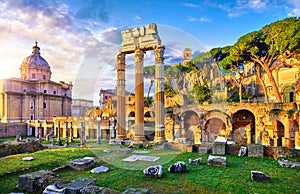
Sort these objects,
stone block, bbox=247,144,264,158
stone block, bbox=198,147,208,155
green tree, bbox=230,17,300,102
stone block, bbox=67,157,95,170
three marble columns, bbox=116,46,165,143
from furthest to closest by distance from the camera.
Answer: green tree, bbox=230,17,300,102
three marble columns, bbox=116,46,165,143
stone block, bbox=198,147,208,155
stone block, bbox=247,144,264,158
stone block, bbox=67,157,95,170

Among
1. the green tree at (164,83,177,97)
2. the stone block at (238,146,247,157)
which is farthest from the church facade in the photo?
the stone block at (238,146,247,157)

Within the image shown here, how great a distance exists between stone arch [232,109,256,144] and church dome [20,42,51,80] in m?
38.8

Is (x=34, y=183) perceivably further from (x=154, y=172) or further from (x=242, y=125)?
(x=242, y=125)

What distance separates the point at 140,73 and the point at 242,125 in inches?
733

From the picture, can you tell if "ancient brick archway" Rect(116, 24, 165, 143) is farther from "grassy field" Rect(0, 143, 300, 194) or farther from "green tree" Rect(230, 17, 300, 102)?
"green tree" Rect(230, 17, 300, 102)

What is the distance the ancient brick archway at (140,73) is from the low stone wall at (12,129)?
85.6ft

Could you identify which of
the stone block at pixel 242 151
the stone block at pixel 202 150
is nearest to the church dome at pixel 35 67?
A: the stone block at pixel 202 150

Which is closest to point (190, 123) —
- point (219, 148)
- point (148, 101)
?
point (148, 101)

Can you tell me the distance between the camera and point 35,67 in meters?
43.0

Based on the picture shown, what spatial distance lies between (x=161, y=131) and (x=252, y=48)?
57.0ft

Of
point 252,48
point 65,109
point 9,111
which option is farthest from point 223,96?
point 9,111

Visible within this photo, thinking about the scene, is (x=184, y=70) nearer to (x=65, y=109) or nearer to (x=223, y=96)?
(x=223, y=96)

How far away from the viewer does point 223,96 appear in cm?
3341

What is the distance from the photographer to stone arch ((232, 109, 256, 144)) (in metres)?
25.1
